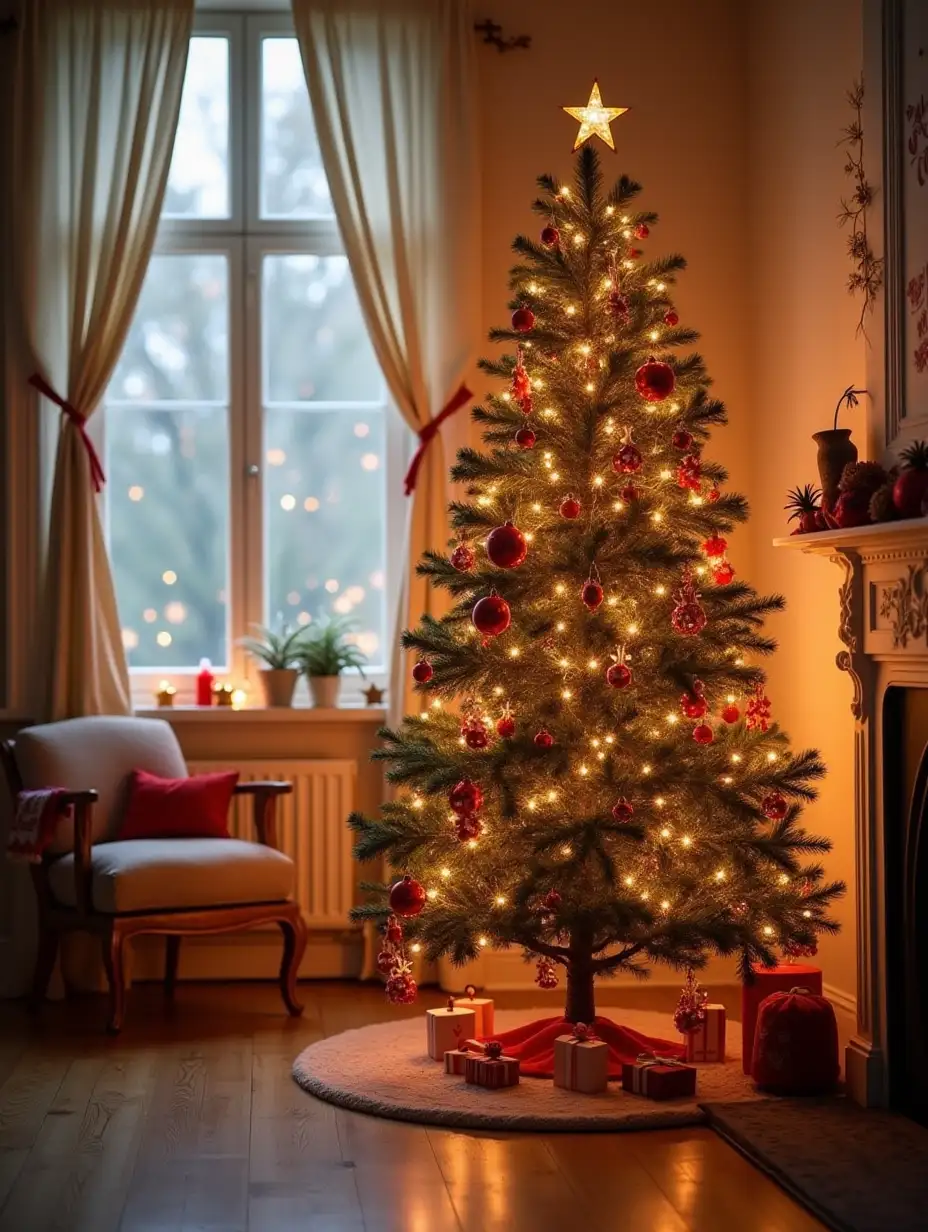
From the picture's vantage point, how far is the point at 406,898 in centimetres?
401

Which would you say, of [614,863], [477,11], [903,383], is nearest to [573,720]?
[614,863]

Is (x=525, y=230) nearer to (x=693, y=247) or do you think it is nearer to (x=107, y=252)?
(x=693, y=247)

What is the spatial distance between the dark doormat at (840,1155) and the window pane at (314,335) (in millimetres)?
2974

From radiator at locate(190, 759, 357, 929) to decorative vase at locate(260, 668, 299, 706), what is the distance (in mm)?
223

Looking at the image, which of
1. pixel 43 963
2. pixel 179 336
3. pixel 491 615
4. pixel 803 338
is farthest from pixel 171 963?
pixel 803 338

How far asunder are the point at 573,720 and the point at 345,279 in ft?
7.57

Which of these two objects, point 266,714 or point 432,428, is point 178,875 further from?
point 432,428

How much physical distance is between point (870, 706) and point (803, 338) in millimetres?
1519

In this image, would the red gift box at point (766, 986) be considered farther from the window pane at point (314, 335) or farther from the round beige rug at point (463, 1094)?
the window pane at point (314, 335)

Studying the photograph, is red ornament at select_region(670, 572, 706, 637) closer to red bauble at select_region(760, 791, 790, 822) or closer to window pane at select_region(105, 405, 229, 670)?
red bauble at select_region(760, 791, 790, 822)

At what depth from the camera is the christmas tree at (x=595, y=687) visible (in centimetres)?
404

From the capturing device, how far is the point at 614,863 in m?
4.04

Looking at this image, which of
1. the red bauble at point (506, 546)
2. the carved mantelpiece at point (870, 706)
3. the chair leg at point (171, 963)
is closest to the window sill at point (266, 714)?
the chair leg at point (171, 963)

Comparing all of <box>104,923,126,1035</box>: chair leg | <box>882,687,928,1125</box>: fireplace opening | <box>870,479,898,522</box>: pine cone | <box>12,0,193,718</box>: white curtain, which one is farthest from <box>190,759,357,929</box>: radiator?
<box>870,479,898,522</box>: pine cone
